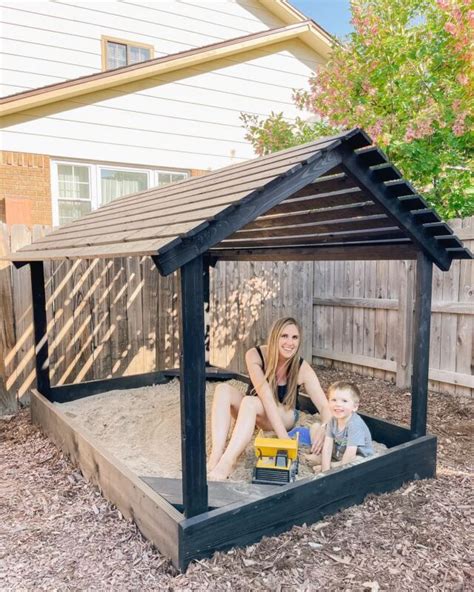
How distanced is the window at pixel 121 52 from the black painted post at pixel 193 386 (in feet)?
23.9

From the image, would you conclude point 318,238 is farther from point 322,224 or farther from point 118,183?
point 118,183

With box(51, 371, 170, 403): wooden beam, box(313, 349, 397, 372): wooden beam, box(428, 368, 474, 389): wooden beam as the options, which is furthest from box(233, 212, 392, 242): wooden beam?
box(313, 349, 397, 372): wooden beam

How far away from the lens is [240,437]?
2.85 m

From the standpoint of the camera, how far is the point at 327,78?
5.99 metres

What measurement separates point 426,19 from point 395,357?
4083mm

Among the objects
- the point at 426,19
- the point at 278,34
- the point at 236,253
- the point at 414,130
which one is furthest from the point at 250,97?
the point at 236,253

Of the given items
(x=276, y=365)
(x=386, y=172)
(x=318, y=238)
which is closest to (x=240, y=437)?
(x=276, y=365)

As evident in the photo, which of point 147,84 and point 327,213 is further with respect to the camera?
point 147,84

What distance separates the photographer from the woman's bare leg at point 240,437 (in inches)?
108

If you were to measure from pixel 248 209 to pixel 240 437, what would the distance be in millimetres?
1514

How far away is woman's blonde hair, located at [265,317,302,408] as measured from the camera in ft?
10.5

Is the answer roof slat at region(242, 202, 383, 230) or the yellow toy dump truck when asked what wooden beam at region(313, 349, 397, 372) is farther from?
the yellow toy dump truck

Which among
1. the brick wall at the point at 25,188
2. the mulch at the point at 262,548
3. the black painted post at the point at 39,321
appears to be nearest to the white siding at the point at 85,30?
the brick wall at the point at 25,188

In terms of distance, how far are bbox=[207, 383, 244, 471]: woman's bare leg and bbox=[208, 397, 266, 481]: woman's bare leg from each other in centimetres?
10
